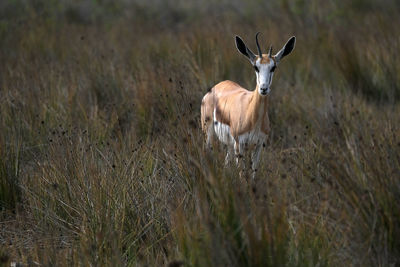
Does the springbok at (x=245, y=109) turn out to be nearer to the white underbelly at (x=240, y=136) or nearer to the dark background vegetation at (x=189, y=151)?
the white underbelly at (x=240, y=136)

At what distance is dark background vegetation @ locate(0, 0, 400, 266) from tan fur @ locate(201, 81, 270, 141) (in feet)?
1.01

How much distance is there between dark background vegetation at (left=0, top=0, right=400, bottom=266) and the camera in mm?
2525

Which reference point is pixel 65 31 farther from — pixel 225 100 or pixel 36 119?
pixel 225 100

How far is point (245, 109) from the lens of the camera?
4176mm

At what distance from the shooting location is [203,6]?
14.2 metres

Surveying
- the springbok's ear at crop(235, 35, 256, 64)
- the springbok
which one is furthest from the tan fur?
the springbok's ear at crop(235, 35, 256, 64)

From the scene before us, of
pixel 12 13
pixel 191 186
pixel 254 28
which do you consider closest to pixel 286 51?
pixel 191 186

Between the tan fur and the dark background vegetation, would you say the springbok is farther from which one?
the dark background vegetation

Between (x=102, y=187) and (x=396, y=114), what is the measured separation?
3415 mm

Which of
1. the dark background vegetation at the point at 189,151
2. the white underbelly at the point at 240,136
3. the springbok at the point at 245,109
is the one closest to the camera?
the dark background vegetation at the point at 189,151

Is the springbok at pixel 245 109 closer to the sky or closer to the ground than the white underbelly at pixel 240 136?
closer to the sky

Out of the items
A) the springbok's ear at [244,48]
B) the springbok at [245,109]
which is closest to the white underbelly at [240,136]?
the springbok at [245,109]

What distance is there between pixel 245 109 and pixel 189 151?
4.09 ft

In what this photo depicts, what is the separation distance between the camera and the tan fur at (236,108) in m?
4.00
